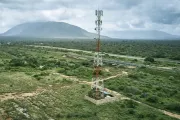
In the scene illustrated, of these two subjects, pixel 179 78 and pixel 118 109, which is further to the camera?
pixel 179 78

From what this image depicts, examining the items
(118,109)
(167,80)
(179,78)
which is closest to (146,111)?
(118,109)

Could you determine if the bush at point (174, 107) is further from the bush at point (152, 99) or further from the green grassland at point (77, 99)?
the bush at point (152, 99)

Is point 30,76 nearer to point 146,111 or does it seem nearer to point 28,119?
point 28,119

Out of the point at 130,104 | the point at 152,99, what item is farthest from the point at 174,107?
the point at 130,104

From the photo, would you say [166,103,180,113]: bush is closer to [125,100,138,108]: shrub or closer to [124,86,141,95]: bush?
[125,100,138,108]: shrub

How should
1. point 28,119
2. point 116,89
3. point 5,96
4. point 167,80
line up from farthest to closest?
point 167,80 → point 116,89 → point 5,96 → point 28,119

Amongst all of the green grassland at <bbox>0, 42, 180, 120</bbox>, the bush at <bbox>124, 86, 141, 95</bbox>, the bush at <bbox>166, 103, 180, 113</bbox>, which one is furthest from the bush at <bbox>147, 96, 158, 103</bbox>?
the bush at <bbox>124, 86, 141, 95</bbox>

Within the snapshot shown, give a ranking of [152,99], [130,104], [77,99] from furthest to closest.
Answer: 1. [152,99]
2. [77,99]
3. [130,104]

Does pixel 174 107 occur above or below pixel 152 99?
below

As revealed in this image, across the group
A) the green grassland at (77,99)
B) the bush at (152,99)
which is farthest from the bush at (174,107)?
the bush at (152,99)

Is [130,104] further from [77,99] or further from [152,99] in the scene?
[77,99]

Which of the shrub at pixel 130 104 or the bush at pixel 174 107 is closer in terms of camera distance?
the bush at pixel 174 107
